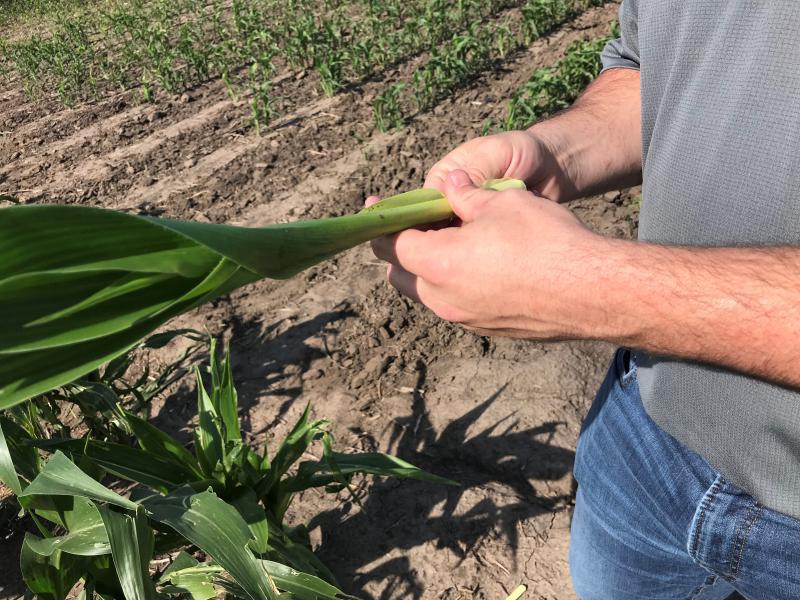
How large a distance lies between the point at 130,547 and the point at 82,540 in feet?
0.74

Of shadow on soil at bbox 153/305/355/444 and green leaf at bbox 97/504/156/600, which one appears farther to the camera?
shadow on soil at bbox 153/305/355/444

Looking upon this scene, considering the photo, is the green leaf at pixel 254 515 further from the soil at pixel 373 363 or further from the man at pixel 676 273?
the man at pixel 676 273

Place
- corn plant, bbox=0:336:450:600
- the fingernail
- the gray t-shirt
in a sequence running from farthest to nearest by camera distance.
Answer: corn plant, bbox=0:336:450:600 → the fingernail → the gray t-shirt

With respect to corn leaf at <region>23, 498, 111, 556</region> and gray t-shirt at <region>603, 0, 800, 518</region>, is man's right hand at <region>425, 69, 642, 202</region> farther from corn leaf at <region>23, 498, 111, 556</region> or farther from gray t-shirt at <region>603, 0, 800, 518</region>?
corn leaf at <region>23, 498, 111, 556</region>

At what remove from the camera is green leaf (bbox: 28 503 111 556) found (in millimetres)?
1555

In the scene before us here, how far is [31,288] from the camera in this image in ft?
2.71

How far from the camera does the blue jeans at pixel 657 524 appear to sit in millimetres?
1394

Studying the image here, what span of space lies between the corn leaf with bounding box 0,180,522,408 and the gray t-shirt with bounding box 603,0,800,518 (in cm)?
76

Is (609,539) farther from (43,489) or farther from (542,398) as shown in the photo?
(43,489)

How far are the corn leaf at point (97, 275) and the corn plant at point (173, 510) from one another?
24.9 inches

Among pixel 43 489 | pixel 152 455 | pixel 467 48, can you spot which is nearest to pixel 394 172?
pixel 467 48

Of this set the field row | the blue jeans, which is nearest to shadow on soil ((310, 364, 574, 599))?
the blue jeans

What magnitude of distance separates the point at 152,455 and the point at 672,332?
141 centimetres

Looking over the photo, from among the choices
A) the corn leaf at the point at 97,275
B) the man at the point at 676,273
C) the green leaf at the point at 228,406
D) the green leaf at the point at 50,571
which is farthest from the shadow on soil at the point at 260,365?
the corn leaf at the point at 97,275
